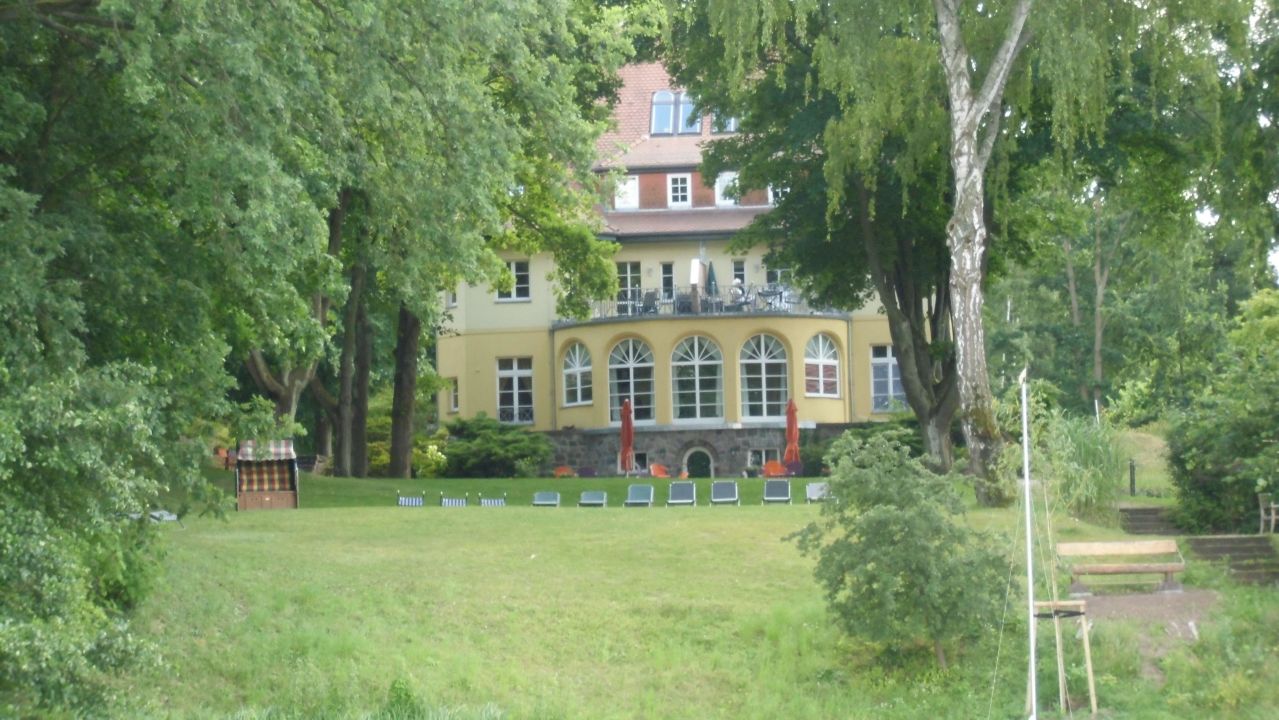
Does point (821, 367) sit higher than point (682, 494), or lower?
higher

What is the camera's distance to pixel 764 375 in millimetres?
51062

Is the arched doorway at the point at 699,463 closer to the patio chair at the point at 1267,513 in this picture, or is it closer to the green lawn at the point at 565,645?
the patio chair at the point at 1267,513

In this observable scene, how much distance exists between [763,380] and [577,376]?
6.19 meters

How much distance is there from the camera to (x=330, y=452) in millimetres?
46031

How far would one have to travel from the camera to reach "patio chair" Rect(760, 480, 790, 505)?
3322 centimetres

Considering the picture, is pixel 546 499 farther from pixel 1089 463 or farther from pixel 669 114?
pixel 669 114

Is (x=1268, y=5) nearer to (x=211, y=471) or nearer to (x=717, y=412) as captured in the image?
(x=211, y=471)

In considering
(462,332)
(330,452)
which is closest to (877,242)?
(330,452)

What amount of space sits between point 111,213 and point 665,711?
8445 millimetres

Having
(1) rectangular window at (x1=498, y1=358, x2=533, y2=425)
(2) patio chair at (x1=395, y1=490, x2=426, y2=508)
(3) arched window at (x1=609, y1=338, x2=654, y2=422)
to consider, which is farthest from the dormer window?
(2) patio chair at (x1=395, y1=490, x2=426, y2=508)

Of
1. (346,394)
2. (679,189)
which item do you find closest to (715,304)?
(679,189)

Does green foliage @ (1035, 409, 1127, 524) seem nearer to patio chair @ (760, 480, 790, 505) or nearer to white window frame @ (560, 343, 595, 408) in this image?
patio chair @ (760, 480, 790, 505)

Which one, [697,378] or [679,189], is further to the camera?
[679,189]

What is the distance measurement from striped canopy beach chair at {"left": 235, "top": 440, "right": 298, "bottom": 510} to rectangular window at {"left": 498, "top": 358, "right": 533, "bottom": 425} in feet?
76.3
